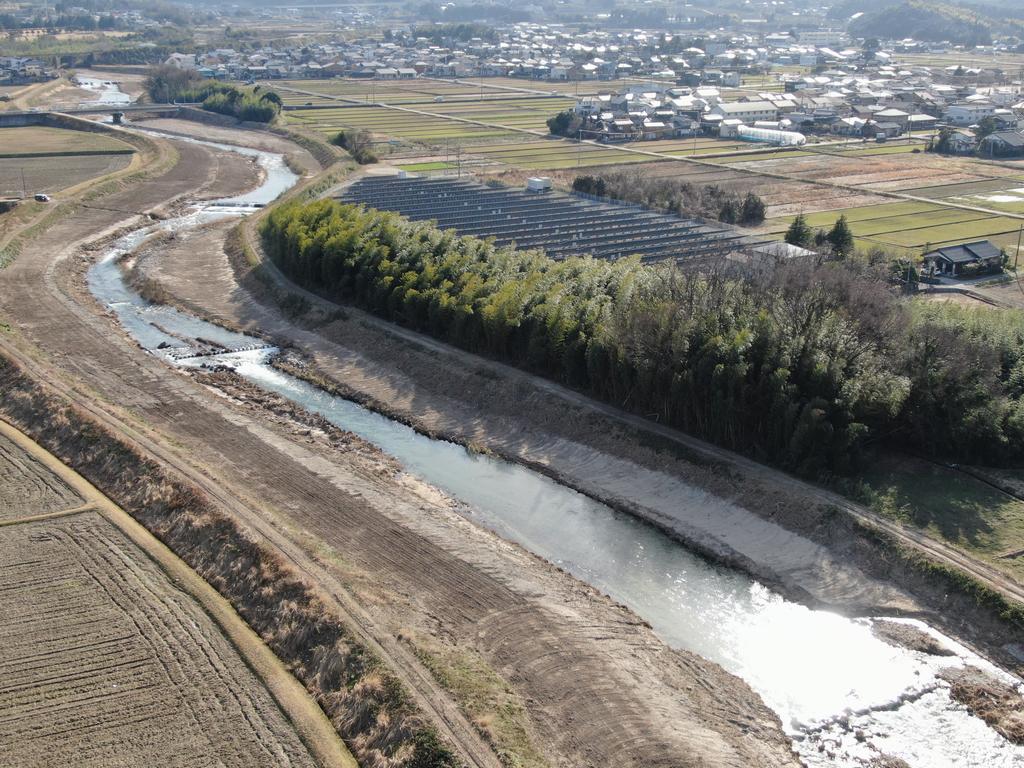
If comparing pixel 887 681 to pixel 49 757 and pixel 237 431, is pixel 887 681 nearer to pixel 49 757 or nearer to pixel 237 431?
pixel 49 757

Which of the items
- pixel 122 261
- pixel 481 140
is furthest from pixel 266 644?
pixel 481 140

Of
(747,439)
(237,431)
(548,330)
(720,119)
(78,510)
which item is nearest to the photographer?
(78,510)

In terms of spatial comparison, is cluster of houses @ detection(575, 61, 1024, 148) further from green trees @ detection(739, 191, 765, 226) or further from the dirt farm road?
the dirt farm road

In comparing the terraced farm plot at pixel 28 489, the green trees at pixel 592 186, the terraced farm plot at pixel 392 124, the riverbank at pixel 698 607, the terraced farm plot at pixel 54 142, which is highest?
the green trees at pixel 592 186

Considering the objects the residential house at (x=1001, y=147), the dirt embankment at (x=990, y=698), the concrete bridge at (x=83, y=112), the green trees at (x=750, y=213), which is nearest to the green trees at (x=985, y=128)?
the residential house at (x=1001, y=147)

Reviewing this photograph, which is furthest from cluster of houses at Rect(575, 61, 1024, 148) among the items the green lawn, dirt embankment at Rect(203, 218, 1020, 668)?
the green lawn

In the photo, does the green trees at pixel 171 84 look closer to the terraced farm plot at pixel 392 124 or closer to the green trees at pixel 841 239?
the terraced farm plot at pixel 392 124

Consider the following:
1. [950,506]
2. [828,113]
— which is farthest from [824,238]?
[828,113]
